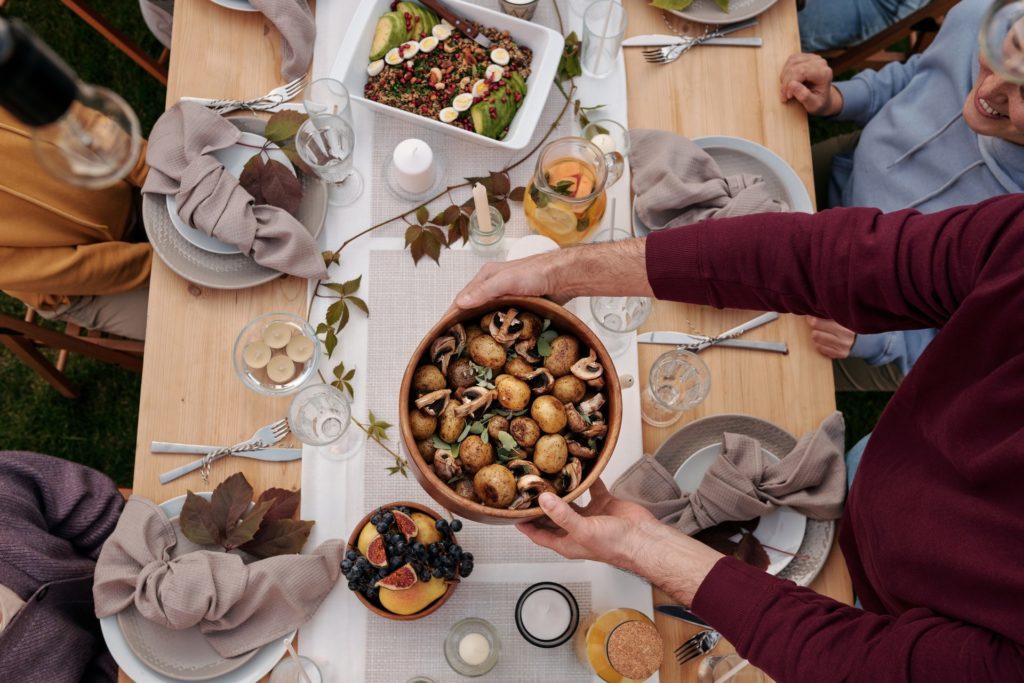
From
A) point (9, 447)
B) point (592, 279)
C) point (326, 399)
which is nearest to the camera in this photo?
point (592, 279)

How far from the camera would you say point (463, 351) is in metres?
1.01

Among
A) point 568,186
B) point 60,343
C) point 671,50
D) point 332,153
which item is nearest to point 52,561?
point 60,343

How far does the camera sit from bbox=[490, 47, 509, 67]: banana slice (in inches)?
50.9

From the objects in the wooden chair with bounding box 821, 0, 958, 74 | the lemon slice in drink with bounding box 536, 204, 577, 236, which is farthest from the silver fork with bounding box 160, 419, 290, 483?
the wooden chair with bounding box 821, 0, 958, 74

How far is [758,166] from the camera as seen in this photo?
1.34m

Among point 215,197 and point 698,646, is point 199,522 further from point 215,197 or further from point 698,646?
point 698,646

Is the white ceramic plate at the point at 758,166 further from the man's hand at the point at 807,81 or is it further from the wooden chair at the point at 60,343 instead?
the wooden chair at the point at 60,343

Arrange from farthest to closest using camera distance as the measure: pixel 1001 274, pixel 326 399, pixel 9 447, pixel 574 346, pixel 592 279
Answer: pixel 9 447 → pixel 326 399 → pixel 592 279 → pixel 574 346 → pixel 1001 274

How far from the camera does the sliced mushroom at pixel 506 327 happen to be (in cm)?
A: 99

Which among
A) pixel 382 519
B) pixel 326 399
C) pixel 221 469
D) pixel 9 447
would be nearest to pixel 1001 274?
pixel 382 519

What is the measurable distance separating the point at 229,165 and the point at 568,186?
605mm

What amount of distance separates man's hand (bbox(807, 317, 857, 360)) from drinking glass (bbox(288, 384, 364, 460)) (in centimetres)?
81

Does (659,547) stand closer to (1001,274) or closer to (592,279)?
(592,279)

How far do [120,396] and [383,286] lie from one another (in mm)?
1339
